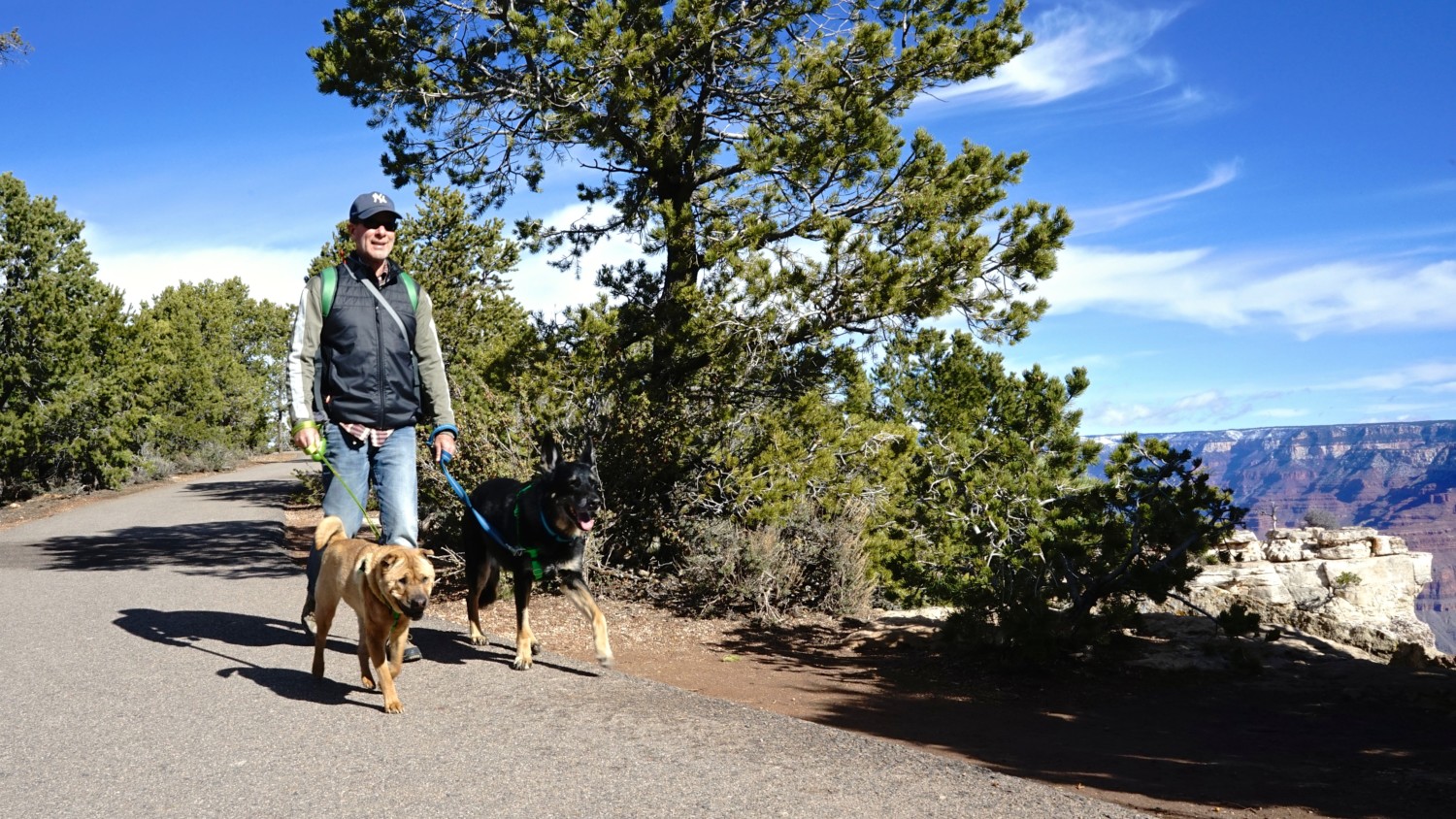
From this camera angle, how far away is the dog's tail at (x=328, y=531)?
16.8 ft

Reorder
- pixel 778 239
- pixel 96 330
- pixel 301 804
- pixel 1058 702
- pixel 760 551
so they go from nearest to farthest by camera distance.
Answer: pixel 301 804 < pixel 1058 702 < pixel 760 551 < pixel 778 239 < pixel 96 330

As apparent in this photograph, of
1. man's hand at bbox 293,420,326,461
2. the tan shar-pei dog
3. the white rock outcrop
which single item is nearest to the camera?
the tan shar-pei dog

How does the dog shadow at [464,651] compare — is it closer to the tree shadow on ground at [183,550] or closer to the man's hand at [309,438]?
the man's hand at [309,438]

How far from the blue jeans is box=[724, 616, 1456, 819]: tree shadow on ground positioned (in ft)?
8.63

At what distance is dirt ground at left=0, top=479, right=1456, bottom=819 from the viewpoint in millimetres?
4348

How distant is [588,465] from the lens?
5.82 m

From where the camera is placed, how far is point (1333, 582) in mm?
12273

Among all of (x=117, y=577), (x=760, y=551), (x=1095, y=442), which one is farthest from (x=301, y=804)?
(x=1095, y=442)

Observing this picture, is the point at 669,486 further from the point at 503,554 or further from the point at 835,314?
the point at 503,554

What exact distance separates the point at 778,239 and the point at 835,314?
1007 millimetres

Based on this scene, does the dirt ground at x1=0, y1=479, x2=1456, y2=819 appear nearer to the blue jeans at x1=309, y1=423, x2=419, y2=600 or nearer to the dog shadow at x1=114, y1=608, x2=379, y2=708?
the dog shadow at x1=114, y1=608, x2=379, y2=708

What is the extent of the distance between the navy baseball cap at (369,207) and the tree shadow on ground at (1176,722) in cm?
371

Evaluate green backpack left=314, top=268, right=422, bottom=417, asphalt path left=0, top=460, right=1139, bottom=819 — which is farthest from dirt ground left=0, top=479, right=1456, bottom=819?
green backpack left=314, top=268, right=422, bottom=417

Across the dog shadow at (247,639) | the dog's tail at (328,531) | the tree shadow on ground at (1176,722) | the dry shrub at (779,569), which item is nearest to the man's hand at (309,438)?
the dog's tail at (328,531)
